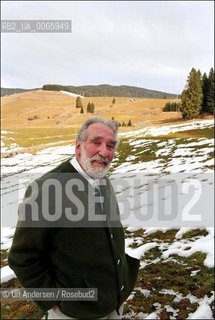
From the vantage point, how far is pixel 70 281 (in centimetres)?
309

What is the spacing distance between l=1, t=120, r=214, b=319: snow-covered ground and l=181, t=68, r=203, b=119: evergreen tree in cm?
2746

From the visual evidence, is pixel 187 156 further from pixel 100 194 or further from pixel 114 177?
pixel 100 194

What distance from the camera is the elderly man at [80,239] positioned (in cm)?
299

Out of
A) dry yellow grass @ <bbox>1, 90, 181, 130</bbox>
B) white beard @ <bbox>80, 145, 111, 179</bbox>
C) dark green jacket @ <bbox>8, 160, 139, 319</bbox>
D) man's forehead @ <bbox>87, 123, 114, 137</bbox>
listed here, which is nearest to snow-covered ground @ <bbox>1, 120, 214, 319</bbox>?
dark green jacket @ <bbox>8, 160, 139, 319</bbox>

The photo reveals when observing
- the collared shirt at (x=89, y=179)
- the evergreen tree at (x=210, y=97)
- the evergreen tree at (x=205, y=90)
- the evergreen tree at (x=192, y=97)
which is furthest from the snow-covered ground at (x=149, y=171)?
the evergreen tree at (x=205, y=90)

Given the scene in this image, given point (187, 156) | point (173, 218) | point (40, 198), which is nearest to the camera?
point (40, 198)

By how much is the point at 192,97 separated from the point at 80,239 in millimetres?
58939

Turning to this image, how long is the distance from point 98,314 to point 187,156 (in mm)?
21695

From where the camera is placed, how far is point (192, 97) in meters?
58.8

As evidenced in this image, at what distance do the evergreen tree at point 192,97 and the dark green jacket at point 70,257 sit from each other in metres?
58.2

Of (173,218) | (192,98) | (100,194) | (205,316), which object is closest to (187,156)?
(173,218)

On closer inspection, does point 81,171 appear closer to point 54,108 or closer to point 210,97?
point 210,97

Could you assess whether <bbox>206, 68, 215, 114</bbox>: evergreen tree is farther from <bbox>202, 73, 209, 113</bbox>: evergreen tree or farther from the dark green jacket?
the dark green jacket

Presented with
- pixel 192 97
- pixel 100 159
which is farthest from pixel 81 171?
pixel 192 97
